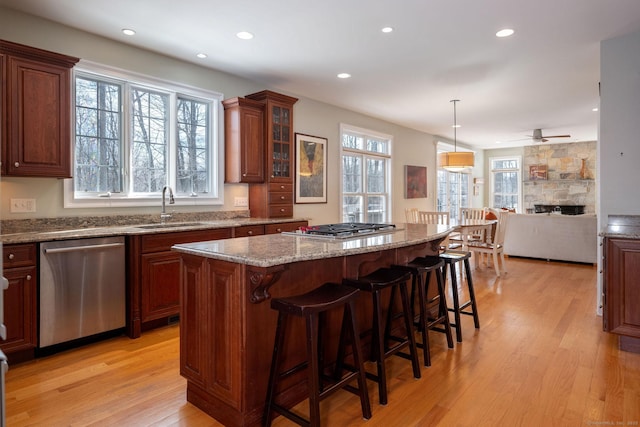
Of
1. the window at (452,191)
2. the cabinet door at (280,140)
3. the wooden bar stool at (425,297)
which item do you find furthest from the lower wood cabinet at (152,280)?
the window at (452,191)

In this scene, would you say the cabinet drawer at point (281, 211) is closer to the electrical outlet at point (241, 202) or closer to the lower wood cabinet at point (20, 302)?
the electrical outlet at point (241, 202)

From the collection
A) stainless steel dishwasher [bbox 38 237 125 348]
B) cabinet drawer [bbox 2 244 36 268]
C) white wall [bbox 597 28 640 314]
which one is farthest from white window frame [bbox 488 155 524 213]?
cabinet drawer [bbox 2 244 36 268]

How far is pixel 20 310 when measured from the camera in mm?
2656

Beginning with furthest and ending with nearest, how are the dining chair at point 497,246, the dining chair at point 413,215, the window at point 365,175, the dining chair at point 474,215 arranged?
the window at point 365,175 → the dining chair at point 413,215 → the dining chair at point 474,215 → the dining chair at point 497,246

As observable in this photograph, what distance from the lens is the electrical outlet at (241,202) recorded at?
4.74m

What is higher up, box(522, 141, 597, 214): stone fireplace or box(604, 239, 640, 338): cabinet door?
box(522, 141, 597, 214): stone fireplace

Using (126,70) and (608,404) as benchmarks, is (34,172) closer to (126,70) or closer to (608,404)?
(126,70)

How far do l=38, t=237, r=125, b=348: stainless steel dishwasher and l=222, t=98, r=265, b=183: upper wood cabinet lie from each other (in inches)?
65.3

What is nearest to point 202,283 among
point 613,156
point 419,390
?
point 419,390

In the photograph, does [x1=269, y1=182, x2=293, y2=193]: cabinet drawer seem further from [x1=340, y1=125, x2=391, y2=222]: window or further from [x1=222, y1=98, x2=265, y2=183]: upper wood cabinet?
[x1=340, y1=125, x2=391, y2=222]: window

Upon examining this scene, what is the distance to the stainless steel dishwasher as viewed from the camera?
277 cm

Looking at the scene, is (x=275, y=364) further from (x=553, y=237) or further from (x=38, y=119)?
(x=553, y=237)

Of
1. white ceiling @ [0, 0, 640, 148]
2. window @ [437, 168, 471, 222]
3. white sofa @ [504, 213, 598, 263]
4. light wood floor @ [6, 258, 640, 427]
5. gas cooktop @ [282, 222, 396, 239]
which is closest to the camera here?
light wood floor @ [6, 258, 640, 427]

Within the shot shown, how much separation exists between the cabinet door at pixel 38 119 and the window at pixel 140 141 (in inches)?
13.7
